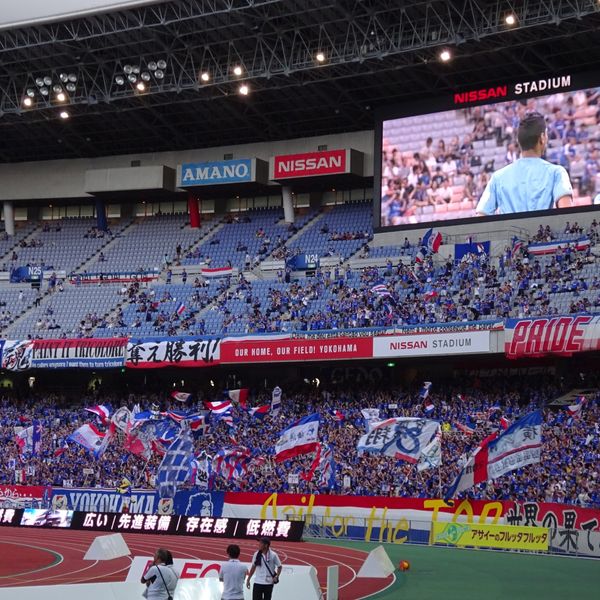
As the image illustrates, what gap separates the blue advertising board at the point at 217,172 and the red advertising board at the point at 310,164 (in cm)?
175

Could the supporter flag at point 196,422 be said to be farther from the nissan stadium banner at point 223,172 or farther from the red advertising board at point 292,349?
the nissan stadium banner at point 223,172

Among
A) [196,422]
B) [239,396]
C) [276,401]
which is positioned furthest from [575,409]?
[239,396]

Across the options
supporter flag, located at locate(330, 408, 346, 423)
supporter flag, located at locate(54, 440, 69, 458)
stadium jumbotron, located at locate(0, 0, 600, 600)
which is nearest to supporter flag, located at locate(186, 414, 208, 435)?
stadium jumbotron, located at locate(0, 0, 600, 600)

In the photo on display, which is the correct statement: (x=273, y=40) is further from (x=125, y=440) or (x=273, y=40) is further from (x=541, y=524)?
(x=541, y=524)

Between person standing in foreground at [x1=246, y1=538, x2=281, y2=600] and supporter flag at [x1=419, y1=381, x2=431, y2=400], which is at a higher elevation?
supporter flag at [x1=419, y1=381, x2=431, y2=400]

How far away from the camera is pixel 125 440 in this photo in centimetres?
4769

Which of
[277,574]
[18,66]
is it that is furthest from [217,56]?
[277,574]

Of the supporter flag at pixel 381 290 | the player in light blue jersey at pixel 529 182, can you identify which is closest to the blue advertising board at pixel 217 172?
the supporter flag at pixel 381 290

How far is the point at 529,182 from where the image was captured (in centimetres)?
4825

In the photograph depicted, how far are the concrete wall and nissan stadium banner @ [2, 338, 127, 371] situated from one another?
1234 centimetres

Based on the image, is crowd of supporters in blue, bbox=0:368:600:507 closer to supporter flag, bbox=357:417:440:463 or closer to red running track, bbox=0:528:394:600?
supporter flag, bbox=357:417:440:463

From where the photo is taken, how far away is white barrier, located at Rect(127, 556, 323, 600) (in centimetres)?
1778

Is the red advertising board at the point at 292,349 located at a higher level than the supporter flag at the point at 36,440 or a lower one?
higher

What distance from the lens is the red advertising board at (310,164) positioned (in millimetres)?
57031
